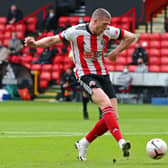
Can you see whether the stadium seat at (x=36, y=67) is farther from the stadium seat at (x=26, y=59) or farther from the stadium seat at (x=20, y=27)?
the stadium seat at (x=20, y=27)

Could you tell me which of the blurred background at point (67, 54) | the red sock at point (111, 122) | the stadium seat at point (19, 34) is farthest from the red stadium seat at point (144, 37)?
the red sock at point (111, 122)

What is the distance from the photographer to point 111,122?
9188mm

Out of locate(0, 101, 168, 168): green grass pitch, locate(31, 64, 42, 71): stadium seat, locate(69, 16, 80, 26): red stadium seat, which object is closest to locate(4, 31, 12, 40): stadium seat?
locate(69, 16, 80, 26): red stadium seat

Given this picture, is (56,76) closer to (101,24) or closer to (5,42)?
(5,42)

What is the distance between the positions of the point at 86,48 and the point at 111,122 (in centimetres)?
131

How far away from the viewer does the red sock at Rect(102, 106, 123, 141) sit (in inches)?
356

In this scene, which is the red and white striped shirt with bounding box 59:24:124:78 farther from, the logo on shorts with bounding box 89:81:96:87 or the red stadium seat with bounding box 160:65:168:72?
the red stadium seat with bounding box 160:65:168:72

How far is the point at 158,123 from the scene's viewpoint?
17.1 m

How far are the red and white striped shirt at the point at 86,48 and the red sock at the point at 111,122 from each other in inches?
32.2

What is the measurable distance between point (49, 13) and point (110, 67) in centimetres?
584

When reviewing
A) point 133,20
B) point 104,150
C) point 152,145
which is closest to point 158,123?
point 104,150

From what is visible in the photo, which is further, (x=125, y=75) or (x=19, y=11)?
(x=19, y=11)

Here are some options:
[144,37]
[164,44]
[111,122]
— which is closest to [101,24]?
[111,122]

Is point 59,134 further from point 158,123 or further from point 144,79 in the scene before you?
point 144,79
